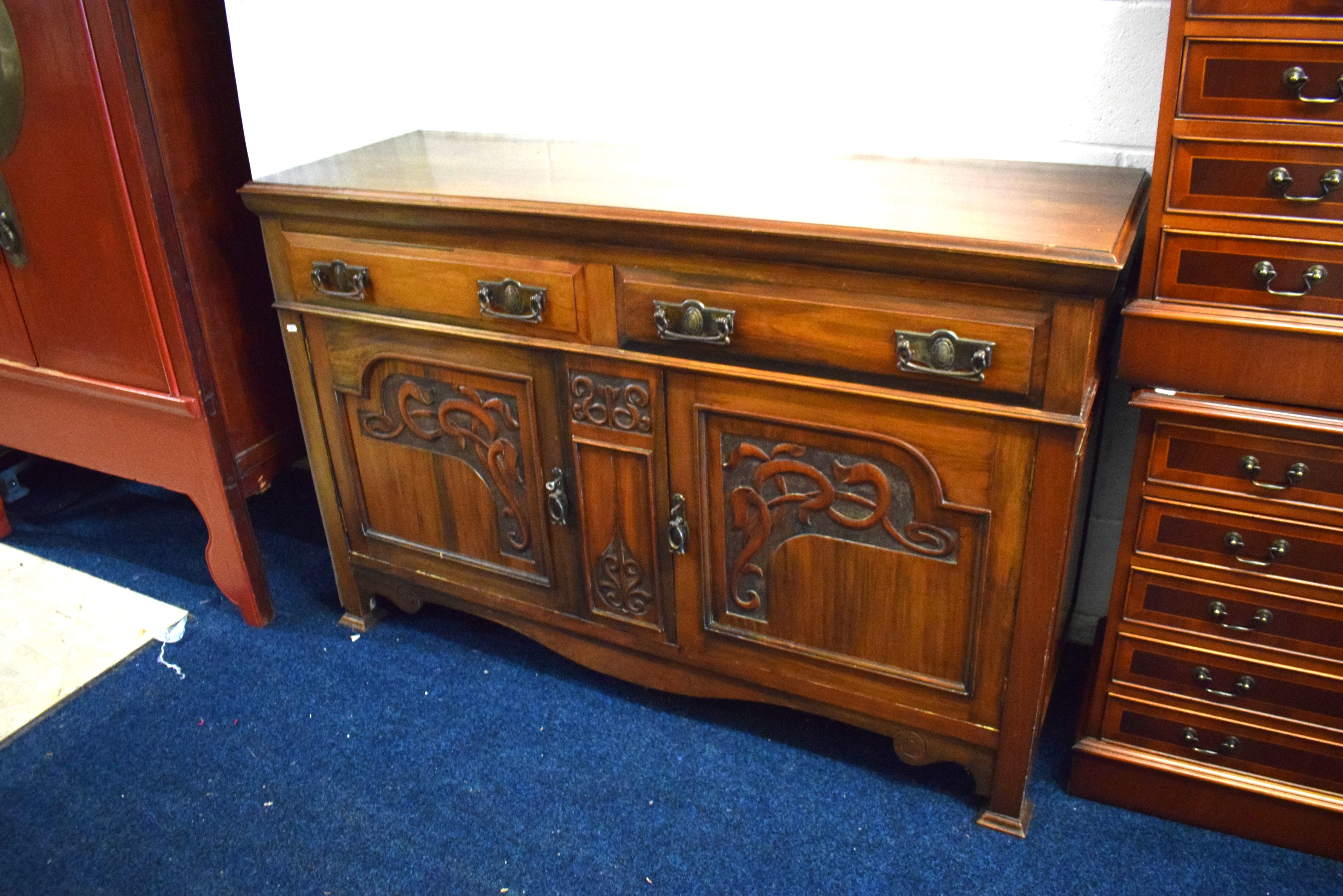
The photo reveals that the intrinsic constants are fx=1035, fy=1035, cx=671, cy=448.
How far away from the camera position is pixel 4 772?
1865 mm

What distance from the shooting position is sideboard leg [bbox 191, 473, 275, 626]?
83.4 inches

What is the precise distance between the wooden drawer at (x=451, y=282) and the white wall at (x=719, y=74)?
0.26 meters

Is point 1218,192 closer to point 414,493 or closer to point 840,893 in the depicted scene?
point 840,893

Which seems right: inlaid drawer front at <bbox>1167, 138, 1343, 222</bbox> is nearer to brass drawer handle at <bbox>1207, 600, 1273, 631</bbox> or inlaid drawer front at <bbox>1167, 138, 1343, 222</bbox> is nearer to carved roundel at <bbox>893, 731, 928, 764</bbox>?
brass drawer handle at <bbox>1207, 600, 1273, 631</bbox>

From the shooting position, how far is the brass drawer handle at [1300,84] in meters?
1.17

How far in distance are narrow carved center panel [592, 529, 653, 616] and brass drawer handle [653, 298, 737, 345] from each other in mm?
402

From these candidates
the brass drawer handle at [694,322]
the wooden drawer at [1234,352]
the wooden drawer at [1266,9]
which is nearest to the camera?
the wooden drawer at [1266,9]

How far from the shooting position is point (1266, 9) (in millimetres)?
1171

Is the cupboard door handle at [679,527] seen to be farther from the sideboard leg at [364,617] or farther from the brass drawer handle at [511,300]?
the sideboard leg at [364,617]

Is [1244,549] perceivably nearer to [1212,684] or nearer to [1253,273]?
[1212,684]

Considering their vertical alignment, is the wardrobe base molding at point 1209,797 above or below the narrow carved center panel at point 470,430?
below

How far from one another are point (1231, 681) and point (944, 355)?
2.20ft

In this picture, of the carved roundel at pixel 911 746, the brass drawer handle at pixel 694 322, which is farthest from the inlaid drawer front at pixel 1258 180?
the carved roundel at pixel 911 746

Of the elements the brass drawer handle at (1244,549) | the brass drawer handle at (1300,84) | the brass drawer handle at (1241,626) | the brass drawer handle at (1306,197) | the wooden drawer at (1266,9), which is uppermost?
the wooden drawer at (1266,9)
